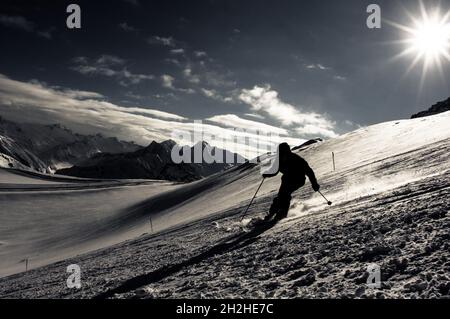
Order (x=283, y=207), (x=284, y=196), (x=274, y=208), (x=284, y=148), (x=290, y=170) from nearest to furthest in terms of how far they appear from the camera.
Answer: (x=284, y=148) < (x=290, y=170) < (x=284, y=196) < (x=283, y=207) < (x=274, y=208)

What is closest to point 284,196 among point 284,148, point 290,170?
point 290,170

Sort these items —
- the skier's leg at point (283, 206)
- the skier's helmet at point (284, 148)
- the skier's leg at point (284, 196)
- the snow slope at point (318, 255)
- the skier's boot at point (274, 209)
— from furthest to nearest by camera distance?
the skier's boot at point (274, 209)
the skier's leg at point (283, 206)
the skier's leg at point (284, 196)
the skier's helmet at point (284, 148)
the snow slope at point (318, 255)

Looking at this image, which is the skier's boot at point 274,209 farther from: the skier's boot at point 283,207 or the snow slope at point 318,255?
the snow slope at point 318,255

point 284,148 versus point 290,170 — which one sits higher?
point 284,148

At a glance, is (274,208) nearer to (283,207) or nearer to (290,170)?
(283,207)

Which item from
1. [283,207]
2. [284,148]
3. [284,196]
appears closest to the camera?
Result: [284,148]

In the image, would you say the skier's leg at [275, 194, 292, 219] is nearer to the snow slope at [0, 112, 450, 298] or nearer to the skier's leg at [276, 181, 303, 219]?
the skier's leg at [276, 181, 303, 219]

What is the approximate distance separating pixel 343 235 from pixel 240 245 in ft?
7.94

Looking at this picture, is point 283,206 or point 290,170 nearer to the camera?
point 290,170

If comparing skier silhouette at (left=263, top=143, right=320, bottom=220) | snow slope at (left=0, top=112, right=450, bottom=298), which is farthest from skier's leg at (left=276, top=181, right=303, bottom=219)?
snow slope at (left=0, top=112, right=450, bottom=298)

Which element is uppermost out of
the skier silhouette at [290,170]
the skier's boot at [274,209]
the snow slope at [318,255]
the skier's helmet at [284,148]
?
the skier's helmet at [284,148]

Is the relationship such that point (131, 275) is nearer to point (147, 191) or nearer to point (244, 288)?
point (244, 288)

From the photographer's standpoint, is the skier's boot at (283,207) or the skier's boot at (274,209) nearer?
the skier's boot at (283,207)

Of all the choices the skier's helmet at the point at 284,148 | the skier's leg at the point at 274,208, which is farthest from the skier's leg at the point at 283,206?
the skier's helmet at the point at 284,148
